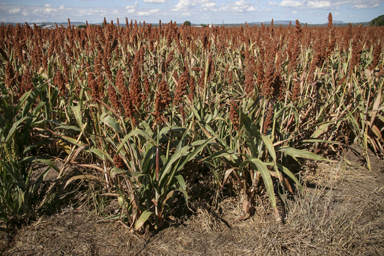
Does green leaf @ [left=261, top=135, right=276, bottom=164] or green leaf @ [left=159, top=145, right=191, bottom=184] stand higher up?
green leaf @ [left=261, top=135, right=276, bottom=164]

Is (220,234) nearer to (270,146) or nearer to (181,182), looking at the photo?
(181,182)

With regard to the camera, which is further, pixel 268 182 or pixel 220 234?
pixel 220 234

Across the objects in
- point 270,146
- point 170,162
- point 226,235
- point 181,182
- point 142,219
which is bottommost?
point 226,235

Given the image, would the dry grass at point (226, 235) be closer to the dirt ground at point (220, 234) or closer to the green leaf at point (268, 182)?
the dirt ground at point (220, 234)

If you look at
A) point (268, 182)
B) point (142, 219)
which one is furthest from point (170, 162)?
point (268, 182)

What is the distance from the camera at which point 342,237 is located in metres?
1.62

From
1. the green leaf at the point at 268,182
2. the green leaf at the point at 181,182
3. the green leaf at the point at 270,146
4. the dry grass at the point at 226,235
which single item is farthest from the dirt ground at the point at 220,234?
the green leaf at the point at 270,146

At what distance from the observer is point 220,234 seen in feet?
5.87

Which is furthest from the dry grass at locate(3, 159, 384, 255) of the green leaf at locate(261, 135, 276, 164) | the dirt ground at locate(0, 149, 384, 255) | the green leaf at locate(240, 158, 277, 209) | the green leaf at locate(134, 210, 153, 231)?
the green leaf at locate(261, 135, 276, 164)

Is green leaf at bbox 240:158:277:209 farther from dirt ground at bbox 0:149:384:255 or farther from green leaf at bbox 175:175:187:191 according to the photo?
green leaf at bbox 175:175:187:191

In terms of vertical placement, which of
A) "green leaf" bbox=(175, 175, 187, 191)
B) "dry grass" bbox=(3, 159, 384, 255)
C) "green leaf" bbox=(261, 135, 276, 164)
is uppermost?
"green leaf" bbox=(261, 135, 276, 164)

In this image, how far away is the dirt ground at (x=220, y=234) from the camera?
1597 mm

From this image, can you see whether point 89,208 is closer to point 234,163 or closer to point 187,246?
point 187,246

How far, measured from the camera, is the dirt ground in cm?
160
